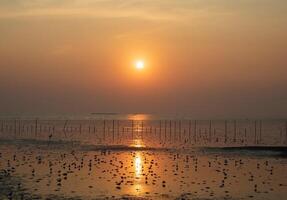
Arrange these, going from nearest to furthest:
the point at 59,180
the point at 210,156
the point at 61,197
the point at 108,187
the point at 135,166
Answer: the point at 61,197 → the point at 108,187 → the point at 59,180 → the point at 135,166 → the point at 210,156

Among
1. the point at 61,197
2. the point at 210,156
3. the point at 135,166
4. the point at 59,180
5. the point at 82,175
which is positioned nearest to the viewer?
the point at 61,197

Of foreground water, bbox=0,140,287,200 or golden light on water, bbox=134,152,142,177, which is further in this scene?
golden light on water, bbox=134,152,142,177

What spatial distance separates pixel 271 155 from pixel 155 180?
30741mm

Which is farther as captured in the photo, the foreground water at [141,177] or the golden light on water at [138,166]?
the golden light on water at [138,166]

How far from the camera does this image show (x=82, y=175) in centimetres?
3925

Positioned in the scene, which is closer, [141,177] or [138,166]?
[141,177]

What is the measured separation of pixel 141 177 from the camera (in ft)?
126

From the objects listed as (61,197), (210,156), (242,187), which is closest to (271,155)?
(210,156)

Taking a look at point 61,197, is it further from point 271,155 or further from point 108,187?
point 271,155

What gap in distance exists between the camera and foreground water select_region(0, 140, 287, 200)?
30.5m

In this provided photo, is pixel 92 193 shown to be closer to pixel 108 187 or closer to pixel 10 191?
pixel 108 187

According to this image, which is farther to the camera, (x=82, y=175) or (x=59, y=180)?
(x=82, y=175)

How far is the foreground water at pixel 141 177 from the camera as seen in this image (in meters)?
30.5

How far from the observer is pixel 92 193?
30562 mm
